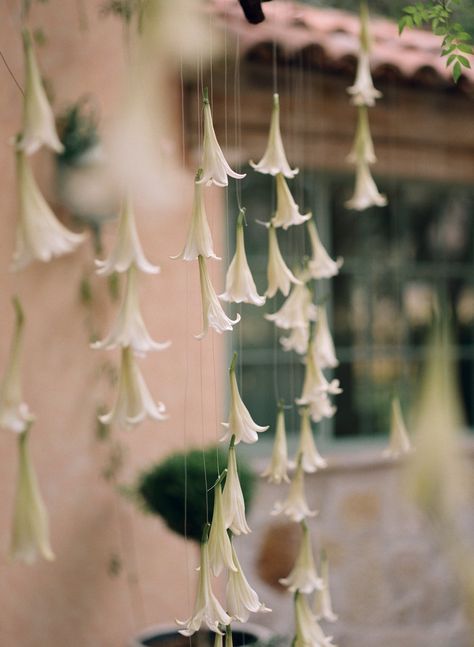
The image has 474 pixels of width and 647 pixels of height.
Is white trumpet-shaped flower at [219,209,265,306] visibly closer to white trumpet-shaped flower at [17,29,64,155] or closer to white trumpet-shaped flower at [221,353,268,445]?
white trumpet-shaped flower at [221,353,268,445]

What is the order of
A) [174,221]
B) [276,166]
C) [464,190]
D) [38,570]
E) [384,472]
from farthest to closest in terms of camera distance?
[464,190]
[384,472]
[174,221]
[38,570]
[276,166]

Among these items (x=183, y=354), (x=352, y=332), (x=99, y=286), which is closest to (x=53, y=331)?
(x=99, y=286)

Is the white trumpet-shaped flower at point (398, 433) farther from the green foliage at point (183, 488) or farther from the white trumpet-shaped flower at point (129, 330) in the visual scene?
the white trumpet-shaped flower at point (129, 330)

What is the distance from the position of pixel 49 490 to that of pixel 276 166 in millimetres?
1985

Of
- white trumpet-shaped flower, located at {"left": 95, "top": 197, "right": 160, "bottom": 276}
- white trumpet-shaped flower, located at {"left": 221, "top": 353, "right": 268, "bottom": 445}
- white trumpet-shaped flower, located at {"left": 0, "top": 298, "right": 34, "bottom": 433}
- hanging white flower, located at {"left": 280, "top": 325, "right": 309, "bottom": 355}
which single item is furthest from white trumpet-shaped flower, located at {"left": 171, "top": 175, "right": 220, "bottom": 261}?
hanging white flower, located at {"left": 280, "top": 325, "right": 309, "bottom": 355}

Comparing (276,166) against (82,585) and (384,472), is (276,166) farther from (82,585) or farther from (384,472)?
(384,472)

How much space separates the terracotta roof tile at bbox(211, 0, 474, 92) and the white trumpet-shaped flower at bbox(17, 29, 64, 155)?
2.40 m

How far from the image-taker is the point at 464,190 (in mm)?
4641

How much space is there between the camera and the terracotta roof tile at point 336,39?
3658mm

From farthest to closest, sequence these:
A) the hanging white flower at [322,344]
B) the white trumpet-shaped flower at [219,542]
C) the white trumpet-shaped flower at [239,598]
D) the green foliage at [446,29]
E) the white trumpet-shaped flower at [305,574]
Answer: the hanging white flower at [322,344]
the white trumpet-shaped flower at [305,574]
the green foliage at [446,29]
the white trumpet-shaped flower at [239,598]
the white trumpet-shaped flower at [219,542]

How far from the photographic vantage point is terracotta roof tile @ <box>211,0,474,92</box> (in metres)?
3.66

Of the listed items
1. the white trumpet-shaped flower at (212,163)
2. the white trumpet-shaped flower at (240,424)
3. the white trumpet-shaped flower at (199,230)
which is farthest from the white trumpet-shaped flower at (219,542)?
the white trumpet-shaped flower at (212,163)

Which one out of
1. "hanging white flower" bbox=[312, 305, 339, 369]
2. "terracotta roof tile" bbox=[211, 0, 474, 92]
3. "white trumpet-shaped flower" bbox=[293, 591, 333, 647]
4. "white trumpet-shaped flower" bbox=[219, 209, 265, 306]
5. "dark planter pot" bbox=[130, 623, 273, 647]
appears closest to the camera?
"white trumpet-shaped flower" bbox=[219, 209, 265, 306]

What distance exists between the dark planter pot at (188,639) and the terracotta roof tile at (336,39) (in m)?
2.26
